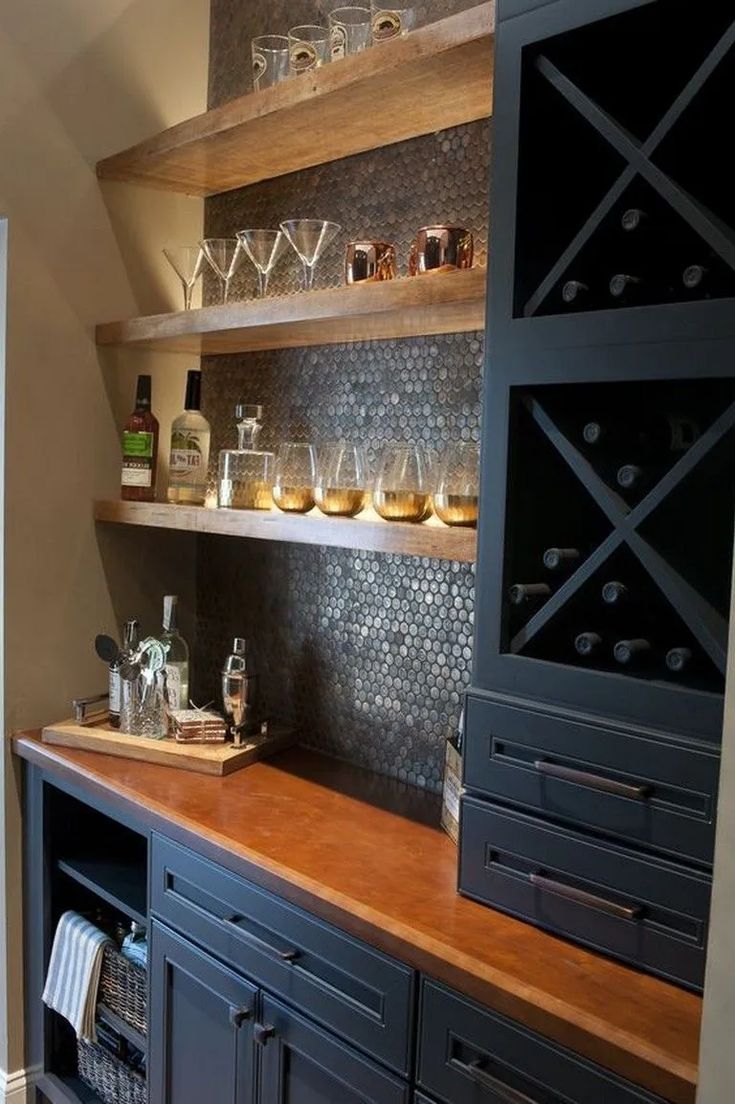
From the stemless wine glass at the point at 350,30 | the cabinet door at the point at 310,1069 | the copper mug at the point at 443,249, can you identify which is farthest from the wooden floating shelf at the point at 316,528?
the stemless wine glass at the point at 350,30

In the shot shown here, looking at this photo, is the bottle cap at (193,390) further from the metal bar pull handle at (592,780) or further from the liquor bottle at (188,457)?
the metal bar pull handle at (592,780)

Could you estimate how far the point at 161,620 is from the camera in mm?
2701

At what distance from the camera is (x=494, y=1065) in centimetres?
130

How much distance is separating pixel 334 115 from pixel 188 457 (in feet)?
2.81

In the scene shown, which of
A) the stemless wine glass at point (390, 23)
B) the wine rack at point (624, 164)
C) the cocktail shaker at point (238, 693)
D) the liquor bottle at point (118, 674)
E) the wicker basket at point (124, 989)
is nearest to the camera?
the wine rack at point (624, 164)

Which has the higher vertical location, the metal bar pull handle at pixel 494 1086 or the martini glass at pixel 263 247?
the martini glass at pixel 263 247

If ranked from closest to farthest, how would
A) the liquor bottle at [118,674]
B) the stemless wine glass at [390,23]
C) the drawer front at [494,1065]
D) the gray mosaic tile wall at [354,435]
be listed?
the drawer front at [494,1065] < the stemless wine glass at [390,23] < the gray mosaic tile wall at [354,435] < the liquor bottle at [118,674]

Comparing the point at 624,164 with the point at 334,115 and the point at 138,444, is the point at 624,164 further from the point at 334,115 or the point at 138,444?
the point at 138,444

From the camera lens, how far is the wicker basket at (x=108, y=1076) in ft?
7.08

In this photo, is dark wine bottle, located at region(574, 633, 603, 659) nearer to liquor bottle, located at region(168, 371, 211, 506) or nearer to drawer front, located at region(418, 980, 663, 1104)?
drawer front, located at region(418, 980, 663, 1104)

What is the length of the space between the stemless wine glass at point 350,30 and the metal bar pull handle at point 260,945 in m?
1.62

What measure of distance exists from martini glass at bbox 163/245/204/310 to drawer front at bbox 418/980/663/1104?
1.66 meters

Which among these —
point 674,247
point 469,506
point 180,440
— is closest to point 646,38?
point 674,247

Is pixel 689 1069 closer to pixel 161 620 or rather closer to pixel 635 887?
pixel 635 887
